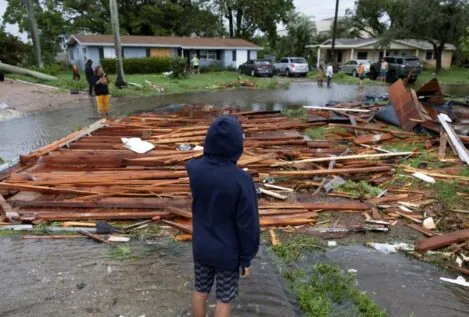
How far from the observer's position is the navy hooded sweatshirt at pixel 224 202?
249 cm

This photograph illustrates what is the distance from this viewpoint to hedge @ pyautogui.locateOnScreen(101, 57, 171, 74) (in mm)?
32375

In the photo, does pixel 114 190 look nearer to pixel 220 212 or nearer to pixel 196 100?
pixel 220 212

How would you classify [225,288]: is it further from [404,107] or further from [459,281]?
[404,107]

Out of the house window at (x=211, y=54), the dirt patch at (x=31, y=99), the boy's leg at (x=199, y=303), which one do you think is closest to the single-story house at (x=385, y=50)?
the house window at (x=211, y=54)

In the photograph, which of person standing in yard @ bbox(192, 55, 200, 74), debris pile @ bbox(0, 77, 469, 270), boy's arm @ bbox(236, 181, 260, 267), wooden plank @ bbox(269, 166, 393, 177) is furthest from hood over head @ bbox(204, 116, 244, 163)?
person standing in yard @ bbox(192, 55, 200, 74)

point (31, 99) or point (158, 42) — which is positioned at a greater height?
point (158, 42)

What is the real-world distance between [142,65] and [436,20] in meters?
26.1

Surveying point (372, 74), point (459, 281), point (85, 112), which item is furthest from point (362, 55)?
point (459, 281)

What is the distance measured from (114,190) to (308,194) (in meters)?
3.00

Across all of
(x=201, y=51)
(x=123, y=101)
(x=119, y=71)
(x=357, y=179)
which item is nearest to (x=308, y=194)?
(x=357, y=179)

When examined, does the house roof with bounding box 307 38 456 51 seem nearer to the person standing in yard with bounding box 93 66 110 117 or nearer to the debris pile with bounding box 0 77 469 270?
the person standing in yard with bounding box 93 66 110 117

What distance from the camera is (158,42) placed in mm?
38875

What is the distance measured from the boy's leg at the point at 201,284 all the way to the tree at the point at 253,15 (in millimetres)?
47135

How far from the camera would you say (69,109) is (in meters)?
15.8
